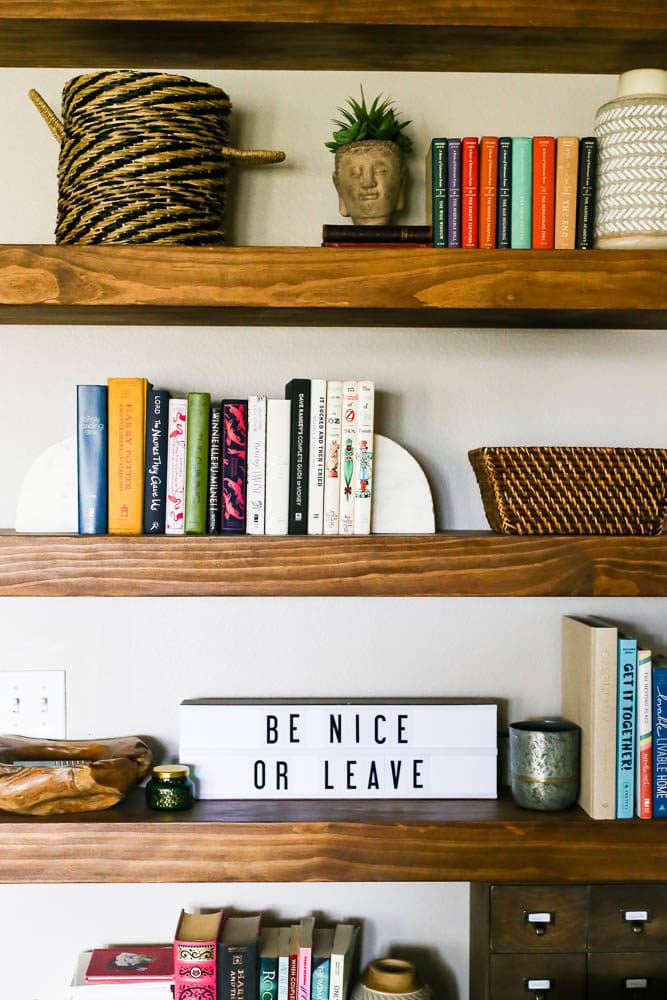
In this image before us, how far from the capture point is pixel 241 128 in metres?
1.63

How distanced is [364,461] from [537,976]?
77 cm

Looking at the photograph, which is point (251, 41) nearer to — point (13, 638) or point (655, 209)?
point (655, 209)

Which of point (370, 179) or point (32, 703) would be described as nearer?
point (370, 179)

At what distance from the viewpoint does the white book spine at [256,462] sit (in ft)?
4.77

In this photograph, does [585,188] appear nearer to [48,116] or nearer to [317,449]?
[317,449]

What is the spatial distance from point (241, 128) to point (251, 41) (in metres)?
0.15

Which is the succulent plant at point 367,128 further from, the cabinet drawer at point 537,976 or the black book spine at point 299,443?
the cabinet drawer at point 537,976

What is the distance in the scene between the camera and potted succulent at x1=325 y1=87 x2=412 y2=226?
1478 mm

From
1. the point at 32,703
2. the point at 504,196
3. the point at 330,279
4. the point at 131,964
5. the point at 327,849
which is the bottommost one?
the point at 131,964

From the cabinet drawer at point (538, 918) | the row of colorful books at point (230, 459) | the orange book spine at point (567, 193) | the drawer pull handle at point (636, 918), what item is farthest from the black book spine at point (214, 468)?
the drawer pull handle at point (636, 918)

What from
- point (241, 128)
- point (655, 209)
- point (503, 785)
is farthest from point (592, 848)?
point (241, 128)

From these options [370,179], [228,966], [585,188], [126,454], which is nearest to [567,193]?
[585,188]

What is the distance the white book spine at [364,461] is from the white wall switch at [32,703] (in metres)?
0.55

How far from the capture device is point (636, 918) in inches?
56.9
